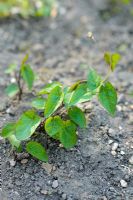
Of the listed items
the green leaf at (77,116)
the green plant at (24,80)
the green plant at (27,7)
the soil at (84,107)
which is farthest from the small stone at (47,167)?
the green plant at (27,7)

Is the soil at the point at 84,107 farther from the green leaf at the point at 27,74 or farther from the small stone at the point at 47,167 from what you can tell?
the green leaf at the point at 27,74

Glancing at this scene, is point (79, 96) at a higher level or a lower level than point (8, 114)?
higher

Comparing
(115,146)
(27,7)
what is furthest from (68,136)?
(27,7)

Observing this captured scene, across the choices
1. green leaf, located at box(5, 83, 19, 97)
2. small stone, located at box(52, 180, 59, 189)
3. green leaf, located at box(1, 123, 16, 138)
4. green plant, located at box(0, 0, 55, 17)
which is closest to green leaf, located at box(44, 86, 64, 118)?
green leaf, located at box(1, 123, 16, 138)

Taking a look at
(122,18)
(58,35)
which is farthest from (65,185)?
(122,18)

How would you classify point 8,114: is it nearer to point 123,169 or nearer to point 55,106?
point 55,106

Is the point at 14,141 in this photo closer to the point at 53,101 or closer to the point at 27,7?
the point at 53,101

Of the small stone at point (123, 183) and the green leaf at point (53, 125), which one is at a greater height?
the green leaf at point (53, 125)
